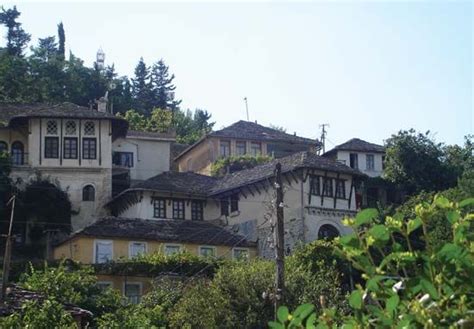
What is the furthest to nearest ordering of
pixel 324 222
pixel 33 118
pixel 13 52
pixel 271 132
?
pixel 13 52
pixel 271 132
pixel 33 118
pixel 324 222

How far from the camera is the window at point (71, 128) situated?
5719 centimetres

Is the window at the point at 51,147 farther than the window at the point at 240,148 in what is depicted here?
No

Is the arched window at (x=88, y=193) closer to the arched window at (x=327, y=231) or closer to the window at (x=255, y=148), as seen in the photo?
the arched window at (x=327, y=231)

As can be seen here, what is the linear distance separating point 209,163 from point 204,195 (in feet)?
36.9

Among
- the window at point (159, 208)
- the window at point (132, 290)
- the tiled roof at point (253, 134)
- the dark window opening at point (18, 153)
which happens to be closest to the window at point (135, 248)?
the window at point (132, 290)

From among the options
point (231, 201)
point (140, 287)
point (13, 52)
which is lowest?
point (140, 287)

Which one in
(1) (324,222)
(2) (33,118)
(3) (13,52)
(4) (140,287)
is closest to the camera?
(4) (140,287)

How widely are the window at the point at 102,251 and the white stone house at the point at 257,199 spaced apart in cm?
684

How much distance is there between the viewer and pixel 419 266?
5.84 metres

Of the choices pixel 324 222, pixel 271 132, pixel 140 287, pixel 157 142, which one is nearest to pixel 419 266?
pixel 140 287

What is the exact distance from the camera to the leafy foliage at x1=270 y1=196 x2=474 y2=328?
18.0ft

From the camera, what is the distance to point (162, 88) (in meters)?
98.0

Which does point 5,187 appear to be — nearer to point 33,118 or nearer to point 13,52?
point 33,118

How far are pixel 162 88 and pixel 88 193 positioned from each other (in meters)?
41.9
